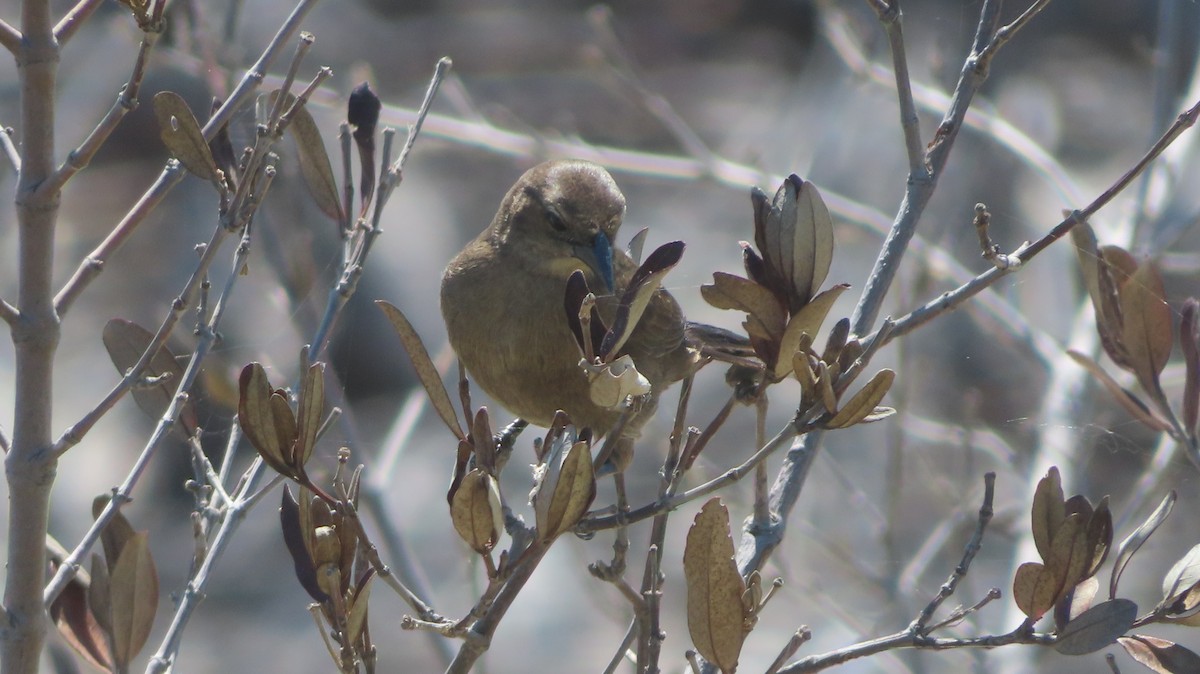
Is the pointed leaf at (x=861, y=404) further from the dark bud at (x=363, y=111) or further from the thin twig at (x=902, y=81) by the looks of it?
the dark bud at (x=363, y=111)

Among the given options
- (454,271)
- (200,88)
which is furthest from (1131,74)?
(454,271)

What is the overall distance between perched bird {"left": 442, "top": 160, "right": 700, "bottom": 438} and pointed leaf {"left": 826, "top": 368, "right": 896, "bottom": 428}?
110 cm

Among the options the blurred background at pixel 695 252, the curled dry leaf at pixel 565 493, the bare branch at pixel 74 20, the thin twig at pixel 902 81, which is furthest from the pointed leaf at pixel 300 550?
the blurred background at pixel 695 252

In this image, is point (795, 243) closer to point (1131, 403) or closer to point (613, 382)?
point (613, 382)

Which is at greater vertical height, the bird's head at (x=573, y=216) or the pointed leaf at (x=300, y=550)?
the bird's head at (x=573, y=216)

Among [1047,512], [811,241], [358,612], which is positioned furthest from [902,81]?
[358,612]

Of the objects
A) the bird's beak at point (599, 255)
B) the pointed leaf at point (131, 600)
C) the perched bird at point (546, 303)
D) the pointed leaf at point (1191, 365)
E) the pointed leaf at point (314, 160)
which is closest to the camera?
the pointed leaf at point (131, 600)

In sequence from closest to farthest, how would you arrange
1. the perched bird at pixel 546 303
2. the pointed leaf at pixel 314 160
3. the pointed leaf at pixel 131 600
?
the pointed leaf at pixel 131 600 < the pointed leaf at pixel 314 160 < the perched bird at pixel 546 303

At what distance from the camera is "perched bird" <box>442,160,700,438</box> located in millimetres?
3066

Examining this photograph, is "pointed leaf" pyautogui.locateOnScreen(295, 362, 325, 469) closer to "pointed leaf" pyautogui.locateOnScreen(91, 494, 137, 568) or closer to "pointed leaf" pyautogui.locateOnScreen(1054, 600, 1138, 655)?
"pointed leaf" pyautogui.locateOnScreen(91, 494, 137, 568)

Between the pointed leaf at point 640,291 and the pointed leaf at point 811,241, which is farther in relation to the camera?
the pointed leaf at point 811,241

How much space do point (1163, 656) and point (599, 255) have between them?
177 centimetres

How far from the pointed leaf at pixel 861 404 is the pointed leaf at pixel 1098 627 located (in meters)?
0.50

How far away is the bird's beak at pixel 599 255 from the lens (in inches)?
126
